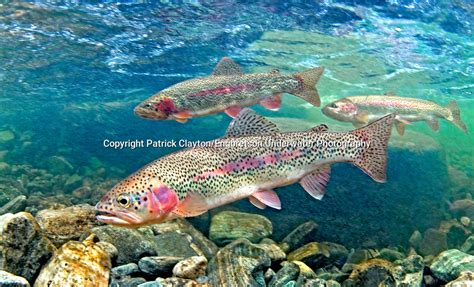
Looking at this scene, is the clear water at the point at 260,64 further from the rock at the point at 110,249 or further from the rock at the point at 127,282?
the rock at the point at 127,282

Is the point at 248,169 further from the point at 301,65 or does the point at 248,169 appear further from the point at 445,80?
the point at 445,80

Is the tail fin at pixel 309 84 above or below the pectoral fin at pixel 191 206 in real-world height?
above

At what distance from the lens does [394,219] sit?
28.8 feet

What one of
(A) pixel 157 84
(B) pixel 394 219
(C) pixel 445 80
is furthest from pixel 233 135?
(C) pixel 445 80

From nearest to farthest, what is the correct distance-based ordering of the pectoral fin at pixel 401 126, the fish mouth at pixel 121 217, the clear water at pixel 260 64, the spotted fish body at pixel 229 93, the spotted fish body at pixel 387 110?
the fish mouth at pixel 121 217 < the spotted fish body at pixel 229 93 < the spotted fish body at pixel 387 110 < the clear water at pixel 260 64 < the pectoral fin at pixel 401 126

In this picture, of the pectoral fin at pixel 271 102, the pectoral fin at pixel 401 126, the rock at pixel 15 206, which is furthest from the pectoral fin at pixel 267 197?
the pectoral fin at pixel 401 126

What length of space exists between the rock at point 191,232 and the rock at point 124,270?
1388 mm

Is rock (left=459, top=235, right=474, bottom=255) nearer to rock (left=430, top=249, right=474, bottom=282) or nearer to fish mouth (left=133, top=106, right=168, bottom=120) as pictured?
rock (left=430, top=249, right=474, bottom=282)

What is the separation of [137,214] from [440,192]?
10938 millimetres

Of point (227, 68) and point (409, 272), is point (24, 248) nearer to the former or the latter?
point (227, 68)

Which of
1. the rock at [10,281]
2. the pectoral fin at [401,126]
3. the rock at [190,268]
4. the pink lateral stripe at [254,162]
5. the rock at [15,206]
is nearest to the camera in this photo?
the rock at [10,281]

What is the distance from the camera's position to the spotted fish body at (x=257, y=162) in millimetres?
4141

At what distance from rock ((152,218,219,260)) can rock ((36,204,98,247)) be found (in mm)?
1036

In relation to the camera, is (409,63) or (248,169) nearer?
(248,169)
